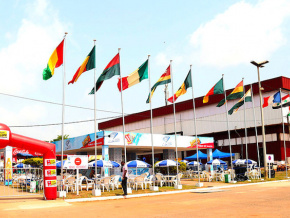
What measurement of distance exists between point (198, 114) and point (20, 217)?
4575 centimetres

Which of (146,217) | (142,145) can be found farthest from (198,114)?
(146,217)

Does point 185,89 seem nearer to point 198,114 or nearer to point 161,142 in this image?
point 161,142

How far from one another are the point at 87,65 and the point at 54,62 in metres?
1.90

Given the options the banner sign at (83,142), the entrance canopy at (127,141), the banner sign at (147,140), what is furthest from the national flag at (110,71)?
the banner sign at (83,142)

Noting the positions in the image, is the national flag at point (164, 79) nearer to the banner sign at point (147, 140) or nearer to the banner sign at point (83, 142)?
the banner sign at point (147, 140)

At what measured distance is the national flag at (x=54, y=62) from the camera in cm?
1770

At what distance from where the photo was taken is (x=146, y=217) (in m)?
10.4

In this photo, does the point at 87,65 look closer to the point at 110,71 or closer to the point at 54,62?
the point at 110,71

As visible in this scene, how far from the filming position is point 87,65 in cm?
1908

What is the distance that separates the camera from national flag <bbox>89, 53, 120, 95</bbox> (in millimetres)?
19469

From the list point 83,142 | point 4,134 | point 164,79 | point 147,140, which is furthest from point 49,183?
point 147,140

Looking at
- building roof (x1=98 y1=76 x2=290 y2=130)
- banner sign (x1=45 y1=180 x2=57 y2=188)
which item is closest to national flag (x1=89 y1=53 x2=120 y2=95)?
banner sign (x1=45 y1=180 x2=57 y2=188)

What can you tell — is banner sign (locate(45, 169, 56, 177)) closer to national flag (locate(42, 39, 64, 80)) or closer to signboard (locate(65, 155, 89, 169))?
signboard (locate(65, 155, 89, 169))

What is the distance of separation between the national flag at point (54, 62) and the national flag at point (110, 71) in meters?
2.51
